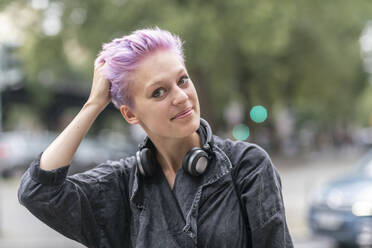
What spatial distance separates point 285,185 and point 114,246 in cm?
1443

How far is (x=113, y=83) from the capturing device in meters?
1.75

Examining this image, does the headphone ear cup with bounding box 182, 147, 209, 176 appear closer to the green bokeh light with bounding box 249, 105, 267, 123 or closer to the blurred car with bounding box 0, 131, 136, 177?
the blurred car with bounding box 0, 131, 136, 177

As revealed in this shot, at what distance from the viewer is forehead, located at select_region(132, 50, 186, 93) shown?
1.69 metres

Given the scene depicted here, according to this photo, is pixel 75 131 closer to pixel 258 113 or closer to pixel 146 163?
pixel 146 163

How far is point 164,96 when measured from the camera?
171cm

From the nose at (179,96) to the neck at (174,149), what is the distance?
0.14m

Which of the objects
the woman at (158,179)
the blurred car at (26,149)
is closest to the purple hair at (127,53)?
the woman at (158,179)

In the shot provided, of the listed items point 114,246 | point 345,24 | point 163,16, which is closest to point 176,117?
point 114,246

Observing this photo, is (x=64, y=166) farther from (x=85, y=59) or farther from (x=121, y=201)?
(x=85, y=59)

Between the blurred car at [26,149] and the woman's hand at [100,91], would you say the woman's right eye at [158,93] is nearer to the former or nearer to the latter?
the woman's hand at [100,91]

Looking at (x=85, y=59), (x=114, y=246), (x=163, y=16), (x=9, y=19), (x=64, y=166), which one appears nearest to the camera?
(x=64, y=166)

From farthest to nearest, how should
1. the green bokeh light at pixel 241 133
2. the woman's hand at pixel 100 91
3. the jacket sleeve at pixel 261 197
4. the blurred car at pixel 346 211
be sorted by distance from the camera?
the green bokeh light at pixel 241 133 < the blurred car at pixel 346 211 < the woman's hand at pixel 100 91 < the jacket sleeve at pixel 261 197

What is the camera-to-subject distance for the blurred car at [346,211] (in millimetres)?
6801

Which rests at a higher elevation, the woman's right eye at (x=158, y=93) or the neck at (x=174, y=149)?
the woman's right eye at (x=158, y=93)
